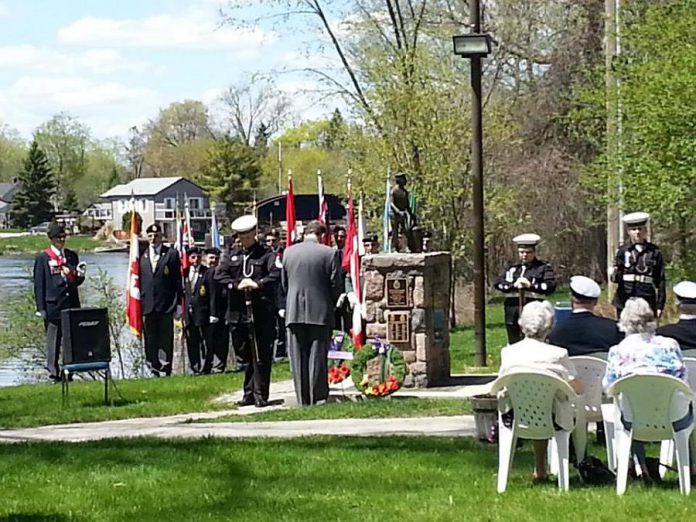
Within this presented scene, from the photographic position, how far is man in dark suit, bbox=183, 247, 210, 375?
56.5 ft

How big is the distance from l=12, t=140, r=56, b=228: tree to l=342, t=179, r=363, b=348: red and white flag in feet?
250

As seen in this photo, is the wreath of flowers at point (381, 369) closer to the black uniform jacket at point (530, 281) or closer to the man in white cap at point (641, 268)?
the black uniform jacket at point (530, 281)

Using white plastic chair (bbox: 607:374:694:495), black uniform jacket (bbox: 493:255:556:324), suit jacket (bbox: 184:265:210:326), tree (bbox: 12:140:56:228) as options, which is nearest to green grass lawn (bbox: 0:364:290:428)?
suit jacket (bbox: 184:265:210:326)

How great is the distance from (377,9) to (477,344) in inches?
615

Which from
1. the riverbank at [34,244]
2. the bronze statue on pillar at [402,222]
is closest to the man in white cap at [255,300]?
A: the bronze statue on pillar at [402,222]

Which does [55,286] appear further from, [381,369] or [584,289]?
[584,289]

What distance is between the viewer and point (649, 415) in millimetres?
7348

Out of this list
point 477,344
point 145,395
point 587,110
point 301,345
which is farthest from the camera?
point 587,110

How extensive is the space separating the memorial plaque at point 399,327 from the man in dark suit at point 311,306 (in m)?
1.63

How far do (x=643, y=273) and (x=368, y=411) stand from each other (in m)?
3.54

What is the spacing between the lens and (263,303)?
12.9 meters

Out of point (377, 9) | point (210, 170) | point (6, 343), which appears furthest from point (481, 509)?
point (210, 170)

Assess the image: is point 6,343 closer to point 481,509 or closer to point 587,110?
point 587,110

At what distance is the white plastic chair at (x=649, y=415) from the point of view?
7.23m
